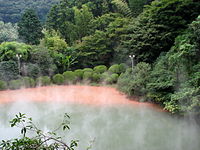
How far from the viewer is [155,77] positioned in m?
8.48

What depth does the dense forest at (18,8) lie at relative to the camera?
2520 centimetres

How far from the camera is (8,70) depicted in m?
11.2

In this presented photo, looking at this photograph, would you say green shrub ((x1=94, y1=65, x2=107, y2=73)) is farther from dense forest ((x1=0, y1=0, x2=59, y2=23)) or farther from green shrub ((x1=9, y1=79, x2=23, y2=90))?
dense forest ((x1=0, y1=0, x2=59, y2=23))

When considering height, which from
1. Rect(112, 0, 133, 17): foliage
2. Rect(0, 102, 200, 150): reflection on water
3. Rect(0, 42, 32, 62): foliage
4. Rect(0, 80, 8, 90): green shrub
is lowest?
Rect(0, 102, 200, 150): reflection on water

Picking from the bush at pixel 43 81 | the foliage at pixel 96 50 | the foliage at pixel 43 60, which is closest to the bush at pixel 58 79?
the bush at pixel 43 81

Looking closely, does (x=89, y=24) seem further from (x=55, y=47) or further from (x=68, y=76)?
(x=68, y=76)

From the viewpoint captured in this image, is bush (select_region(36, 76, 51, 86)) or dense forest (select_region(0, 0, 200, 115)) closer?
dense forest (select_region(0, 0, 200, 115))

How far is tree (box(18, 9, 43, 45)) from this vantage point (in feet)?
52.5

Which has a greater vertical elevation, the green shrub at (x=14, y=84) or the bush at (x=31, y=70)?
the bush at (x=31, y=70)

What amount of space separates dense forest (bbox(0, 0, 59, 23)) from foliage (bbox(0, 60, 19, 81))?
15.5 m

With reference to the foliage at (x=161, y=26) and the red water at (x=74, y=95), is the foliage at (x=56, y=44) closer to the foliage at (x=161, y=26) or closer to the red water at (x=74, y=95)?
the red water at (x=74, y=95)

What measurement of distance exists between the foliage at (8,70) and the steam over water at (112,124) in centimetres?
234

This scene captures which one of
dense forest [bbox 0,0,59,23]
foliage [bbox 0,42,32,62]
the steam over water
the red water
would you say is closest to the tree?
foliage [bbox 0,42,32,62]

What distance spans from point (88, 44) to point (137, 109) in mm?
6489
